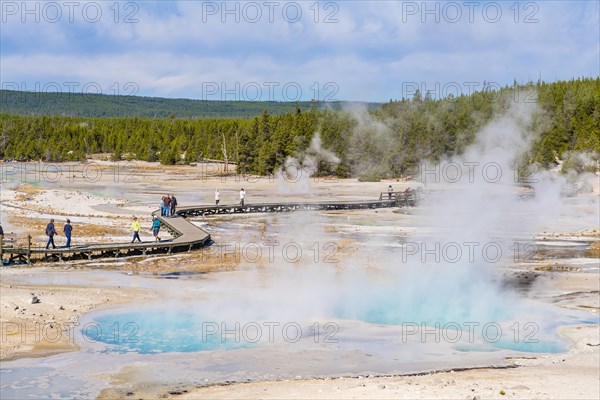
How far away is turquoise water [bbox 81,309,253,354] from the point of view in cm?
1564

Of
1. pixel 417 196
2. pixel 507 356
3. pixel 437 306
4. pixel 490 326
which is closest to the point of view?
pixel 507 356

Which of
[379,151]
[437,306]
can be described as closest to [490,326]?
[437,306]

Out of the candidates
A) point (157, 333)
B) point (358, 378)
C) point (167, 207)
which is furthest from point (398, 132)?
point (358, 378)

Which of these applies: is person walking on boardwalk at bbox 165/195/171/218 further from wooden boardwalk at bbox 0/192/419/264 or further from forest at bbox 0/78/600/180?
forest at bbox 0/78/600/180

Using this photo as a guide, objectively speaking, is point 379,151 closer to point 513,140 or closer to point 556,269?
point 513,140

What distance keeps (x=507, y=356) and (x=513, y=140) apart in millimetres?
20093

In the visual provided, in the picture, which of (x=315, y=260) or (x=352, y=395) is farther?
(x=315, y=260)

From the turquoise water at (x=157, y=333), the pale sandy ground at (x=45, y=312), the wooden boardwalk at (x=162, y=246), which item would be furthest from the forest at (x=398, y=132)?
the turquoise water at (x=157, y=333)

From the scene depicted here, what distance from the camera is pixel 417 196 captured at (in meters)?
50.3

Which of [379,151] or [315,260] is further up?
[379,151]

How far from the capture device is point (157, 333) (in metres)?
16.8

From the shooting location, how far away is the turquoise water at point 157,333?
1564 cm

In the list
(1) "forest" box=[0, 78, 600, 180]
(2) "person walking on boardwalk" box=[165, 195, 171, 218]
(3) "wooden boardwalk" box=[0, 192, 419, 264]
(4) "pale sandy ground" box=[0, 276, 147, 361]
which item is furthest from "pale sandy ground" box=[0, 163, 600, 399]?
(1) "forest" box=[0, 78, 600, 180]

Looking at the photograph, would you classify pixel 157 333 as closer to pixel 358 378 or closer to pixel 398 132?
pixel 358 378
